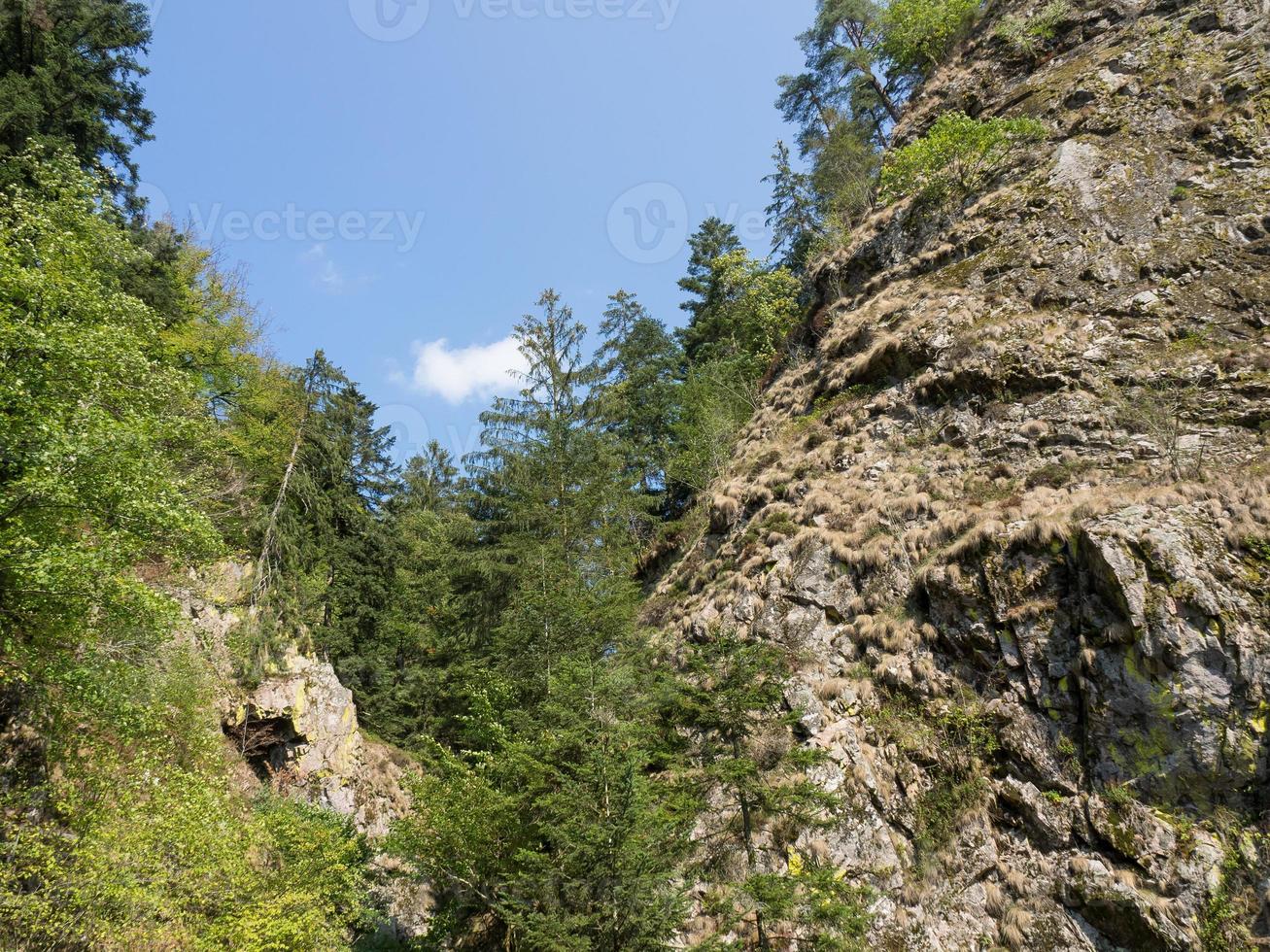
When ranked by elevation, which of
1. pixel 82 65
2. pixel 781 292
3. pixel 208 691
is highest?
pixel 781 292

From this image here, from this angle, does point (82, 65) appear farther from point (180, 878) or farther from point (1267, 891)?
point (1267, 891)

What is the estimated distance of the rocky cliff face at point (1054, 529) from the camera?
→ 7121 millimetres

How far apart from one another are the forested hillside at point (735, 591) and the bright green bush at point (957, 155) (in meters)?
0.12

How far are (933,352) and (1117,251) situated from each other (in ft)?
14.8

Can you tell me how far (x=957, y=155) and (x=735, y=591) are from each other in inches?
576

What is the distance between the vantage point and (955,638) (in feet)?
32.3

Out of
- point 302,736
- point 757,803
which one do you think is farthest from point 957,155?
point 302,736

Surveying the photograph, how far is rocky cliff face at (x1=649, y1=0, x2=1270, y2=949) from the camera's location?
7.12 m

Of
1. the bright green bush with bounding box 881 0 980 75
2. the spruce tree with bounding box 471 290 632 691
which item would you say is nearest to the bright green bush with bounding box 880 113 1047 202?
the bright green bush with bounding box 881 0 980 75

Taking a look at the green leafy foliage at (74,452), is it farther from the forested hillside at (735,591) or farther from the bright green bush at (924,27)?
the bright green bush at (924,27)

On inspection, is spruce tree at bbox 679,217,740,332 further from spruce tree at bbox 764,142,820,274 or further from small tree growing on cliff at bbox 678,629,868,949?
small tree growing on cliff at bbox 678,629,868,949

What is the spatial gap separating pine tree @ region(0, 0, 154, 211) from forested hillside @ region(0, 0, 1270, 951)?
8cm

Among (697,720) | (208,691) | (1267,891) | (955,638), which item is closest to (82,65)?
(208,691)

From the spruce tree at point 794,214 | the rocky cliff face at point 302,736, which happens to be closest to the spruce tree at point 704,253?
the spruce tree at point 794,214
